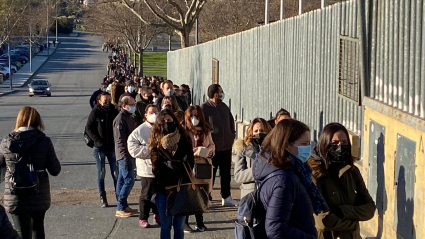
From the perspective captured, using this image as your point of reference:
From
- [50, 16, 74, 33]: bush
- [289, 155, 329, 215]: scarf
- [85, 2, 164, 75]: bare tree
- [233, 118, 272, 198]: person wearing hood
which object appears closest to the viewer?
[289, 155, 329, 215]: scarf

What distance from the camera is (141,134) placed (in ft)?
28.3

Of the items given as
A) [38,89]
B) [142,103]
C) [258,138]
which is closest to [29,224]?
[258,138]

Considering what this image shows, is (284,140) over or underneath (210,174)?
over

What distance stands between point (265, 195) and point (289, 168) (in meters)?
0.22

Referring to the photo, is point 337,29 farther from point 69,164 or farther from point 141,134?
Answer: point 69,164

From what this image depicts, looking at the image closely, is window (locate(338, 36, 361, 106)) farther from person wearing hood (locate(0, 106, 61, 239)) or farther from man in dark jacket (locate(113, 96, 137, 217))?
person wearing hood (locate(0, 106, 61, 239))

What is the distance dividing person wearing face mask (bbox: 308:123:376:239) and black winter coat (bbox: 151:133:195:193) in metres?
2.16

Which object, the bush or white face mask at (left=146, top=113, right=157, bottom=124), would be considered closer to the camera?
white face mask at (left=146, top=113, right=157, bottom=124)

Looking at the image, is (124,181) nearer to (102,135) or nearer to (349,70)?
(102,135)

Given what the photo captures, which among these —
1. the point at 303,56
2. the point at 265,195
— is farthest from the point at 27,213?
the point at 303,56

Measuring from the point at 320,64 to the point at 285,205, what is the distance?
6107 mm

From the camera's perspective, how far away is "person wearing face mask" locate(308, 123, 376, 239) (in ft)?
18.1

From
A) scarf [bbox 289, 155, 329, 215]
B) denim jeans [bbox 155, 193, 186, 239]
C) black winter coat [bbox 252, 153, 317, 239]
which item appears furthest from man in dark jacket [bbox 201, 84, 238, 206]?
black winter coat [bbox 252, 153, 317, 239]

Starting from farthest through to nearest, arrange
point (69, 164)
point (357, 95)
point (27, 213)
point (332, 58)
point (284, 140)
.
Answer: point (69, 164)
point (332, 58)
point (357, 95)
point (27, 213)
point (284, 140)
